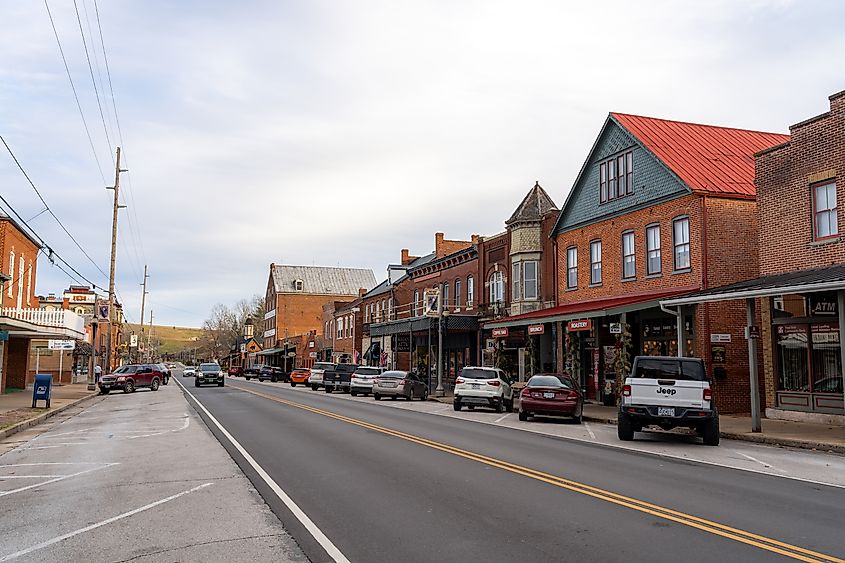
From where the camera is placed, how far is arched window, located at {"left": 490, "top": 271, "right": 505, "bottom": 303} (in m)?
38.8

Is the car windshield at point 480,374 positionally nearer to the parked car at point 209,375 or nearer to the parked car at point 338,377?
the parked car at point 338,377

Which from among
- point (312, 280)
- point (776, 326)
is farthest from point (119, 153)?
point (312, 280)

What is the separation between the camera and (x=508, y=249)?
37906mm

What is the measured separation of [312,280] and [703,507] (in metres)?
101

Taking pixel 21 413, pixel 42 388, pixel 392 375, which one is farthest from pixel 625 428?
pixel 42 388

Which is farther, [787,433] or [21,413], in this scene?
[21,413]

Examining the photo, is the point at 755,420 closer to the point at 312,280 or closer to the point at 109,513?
the point at 109,513

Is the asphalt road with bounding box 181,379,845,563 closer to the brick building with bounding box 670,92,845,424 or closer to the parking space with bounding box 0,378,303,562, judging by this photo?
the parking space with bounding box 0,378,303,562

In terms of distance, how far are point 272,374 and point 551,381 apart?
180 feet

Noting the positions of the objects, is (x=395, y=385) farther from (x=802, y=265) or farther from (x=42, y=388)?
(x=802, y=265)

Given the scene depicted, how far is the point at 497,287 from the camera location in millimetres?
39656

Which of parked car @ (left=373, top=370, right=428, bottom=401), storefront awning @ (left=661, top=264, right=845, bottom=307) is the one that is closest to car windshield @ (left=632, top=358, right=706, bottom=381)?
storefront awning @ (left=661, top=264, right=845, bottom=307)

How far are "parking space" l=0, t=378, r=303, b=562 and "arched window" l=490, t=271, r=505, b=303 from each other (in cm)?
2357

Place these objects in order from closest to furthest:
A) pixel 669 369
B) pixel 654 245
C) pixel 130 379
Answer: pixel 669 369 → pixel 654 245 → pixel 130 379
